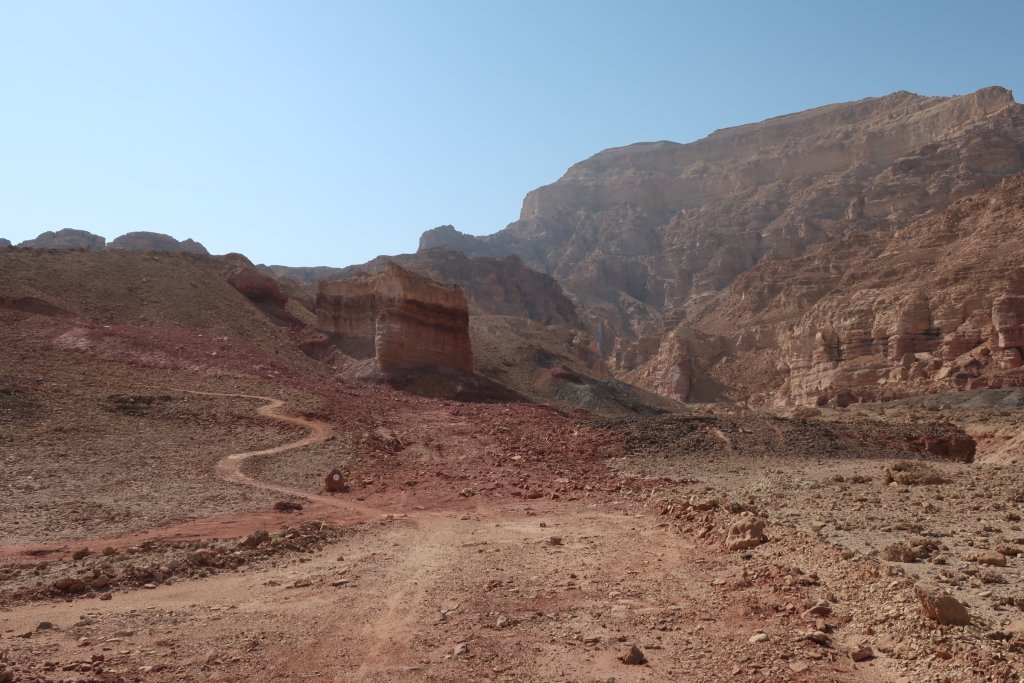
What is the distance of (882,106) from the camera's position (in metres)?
153

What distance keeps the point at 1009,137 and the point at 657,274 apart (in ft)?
183

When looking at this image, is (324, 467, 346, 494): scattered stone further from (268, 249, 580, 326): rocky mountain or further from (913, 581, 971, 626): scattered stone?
(268, 249, 580, 326): rocky mountain

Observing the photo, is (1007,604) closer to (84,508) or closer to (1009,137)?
(84,508)

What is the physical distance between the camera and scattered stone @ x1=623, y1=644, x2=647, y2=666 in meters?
5.66

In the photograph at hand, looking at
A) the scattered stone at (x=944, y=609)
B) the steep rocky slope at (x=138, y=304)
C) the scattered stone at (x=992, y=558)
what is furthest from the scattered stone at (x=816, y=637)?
the steep rocky slope at (x=138, y=304)

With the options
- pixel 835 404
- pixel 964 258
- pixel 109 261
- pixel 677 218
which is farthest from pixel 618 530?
pixel 677 218

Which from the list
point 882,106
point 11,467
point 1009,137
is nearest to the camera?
point 11,467

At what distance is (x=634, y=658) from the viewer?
18.6 ft

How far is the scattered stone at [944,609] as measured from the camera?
546 centimetres

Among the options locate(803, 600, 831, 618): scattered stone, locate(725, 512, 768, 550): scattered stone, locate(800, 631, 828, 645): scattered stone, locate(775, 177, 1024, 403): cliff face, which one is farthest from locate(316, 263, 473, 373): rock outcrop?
locate(800, 631, 828, 645): scattered stone

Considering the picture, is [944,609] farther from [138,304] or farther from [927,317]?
[927,317]

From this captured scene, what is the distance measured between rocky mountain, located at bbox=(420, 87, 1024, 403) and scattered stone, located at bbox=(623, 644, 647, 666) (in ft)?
166

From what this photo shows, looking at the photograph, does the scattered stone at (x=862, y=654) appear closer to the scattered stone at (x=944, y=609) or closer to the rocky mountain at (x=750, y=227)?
the scattered stone at (x=944, y=609)

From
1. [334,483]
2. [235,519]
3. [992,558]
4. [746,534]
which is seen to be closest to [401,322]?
[334,483]
